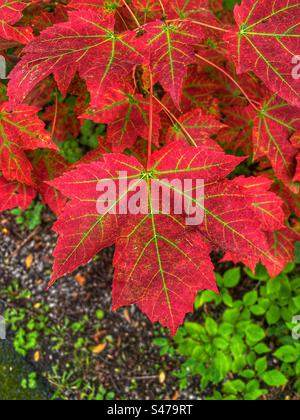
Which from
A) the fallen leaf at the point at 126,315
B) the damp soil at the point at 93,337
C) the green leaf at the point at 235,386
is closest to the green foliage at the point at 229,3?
the damp soil at the point at 93,337

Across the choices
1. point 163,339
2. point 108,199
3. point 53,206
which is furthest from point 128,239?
point 163,339

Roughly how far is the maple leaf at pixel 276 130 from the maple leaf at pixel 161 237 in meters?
0.43

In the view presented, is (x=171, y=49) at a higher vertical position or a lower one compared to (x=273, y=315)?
higher

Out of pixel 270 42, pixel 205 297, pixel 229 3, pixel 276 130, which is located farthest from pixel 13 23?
pixel 205 297

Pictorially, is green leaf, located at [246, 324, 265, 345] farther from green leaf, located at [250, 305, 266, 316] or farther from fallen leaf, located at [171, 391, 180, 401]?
fallen leaf, located at [171, 391, 180, 401]

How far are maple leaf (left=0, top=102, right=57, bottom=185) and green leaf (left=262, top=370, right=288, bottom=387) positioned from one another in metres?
1.46

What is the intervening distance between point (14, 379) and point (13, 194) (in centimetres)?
110

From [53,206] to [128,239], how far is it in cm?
67

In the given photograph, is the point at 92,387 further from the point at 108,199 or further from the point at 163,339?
the point at 108,199

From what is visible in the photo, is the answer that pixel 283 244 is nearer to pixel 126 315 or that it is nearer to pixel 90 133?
pixel 126 315

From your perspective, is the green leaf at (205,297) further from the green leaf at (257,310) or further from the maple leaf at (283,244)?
the maple leaf at (283,244)

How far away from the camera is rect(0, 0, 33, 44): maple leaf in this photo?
112 centimetres

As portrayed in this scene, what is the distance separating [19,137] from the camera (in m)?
1.32

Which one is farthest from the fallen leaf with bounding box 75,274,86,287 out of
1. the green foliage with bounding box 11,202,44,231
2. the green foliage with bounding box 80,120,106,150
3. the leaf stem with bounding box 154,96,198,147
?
the leaf stem with bounding box 154,96,198,147
